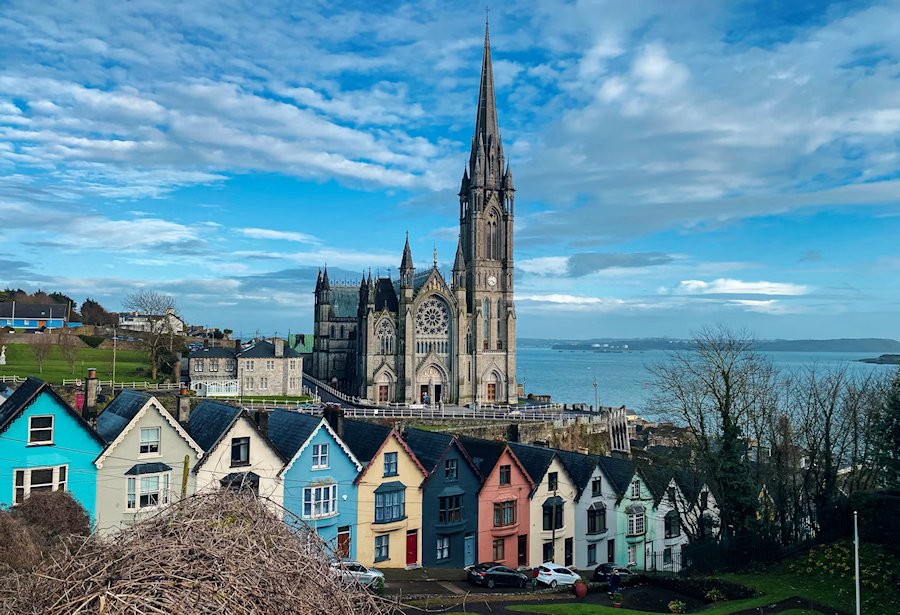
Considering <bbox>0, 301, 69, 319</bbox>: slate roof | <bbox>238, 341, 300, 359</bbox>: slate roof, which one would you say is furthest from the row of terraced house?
<bbox>0, 301, 69, 319</bbox>: slate roof

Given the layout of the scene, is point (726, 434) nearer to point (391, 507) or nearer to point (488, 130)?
point (391, 507)

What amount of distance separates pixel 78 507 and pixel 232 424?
26.6 feet

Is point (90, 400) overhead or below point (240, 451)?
overhead

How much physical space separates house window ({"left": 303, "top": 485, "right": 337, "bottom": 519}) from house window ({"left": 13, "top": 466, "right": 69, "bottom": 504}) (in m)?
9.31

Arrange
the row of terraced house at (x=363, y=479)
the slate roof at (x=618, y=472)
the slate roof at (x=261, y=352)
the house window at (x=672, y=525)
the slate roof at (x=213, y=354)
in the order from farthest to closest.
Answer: the slate roof at (x=261, y=352)
the slate roof at (x=213, y=354)
the house window at (x=672, y=525)
the slate roof at (x=618, y=472)
the row of terraced house at (x=363, y=479)

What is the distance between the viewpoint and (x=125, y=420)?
28.1 m

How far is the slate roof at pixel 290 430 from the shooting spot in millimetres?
30406

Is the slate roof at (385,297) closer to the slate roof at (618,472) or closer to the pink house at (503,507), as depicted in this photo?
the slate roof at (618,472)

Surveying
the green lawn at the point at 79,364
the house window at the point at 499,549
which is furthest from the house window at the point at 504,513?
the green lawn at the point at 79,364

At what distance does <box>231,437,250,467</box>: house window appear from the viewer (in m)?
29.2

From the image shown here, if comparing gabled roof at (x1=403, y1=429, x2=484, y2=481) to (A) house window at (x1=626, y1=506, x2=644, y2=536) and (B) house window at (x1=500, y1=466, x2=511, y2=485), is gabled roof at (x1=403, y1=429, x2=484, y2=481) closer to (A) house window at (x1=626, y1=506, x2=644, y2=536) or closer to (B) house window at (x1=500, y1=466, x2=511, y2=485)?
(B) house window at (x1=500, y1=466, x2=511, y2=485)

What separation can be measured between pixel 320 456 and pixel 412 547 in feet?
20.4

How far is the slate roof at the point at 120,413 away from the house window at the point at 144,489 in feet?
6.48

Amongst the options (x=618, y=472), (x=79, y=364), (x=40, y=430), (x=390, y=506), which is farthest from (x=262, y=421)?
(x=79, y=364)
